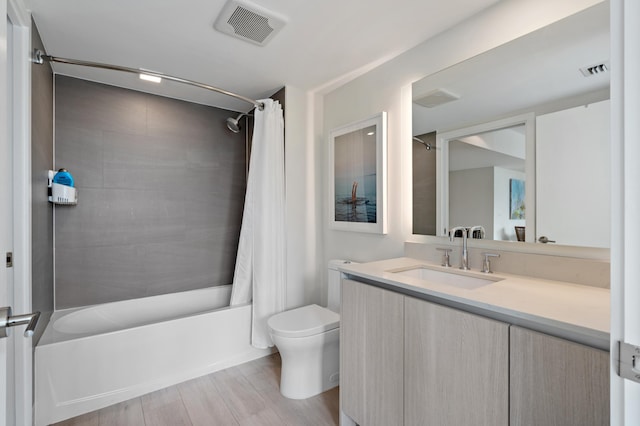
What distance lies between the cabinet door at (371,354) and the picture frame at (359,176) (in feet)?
2.56

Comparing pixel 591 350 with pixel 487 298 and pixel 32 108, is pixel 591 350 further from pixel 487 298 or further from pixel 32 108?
pixel 32 108

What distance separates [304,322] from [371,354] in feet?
2.24

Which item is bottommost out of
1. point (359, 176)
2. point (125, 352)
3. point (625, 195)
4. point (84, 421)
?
point (84, 421)

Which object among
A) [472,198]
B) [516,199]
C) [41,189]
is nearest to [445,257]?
[472,198]

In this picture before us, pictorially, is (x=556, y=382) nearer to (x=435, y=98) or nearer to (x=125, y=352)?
(x=435, y=98)

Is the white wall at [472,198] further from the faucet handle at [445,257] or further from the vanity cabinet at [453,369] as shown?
the vanity cabinet at [453,369]

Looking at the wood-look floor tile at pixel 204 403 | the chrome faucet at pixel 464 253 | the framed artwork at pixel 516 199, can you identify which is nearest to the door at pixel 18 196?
the wood-look floor tile at pixel 204 403

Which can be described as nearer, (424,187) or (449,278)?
(449,278)

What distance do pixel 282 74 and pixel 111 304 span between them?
2.37 m

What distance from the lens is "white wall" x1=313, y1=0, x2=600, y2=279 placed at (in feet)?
4.95

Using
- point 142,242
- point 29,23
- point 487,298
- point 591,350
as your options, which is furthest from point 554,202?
point 142,242

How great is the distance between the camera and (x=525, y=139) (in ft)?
4.82

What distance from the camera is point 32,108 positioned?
1.66 m

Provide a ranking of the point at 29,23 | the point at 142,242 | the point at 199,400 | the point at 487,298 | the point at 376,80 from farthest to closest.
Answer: the point at 142,242, the point at 376,80, the point at 199,400, the point at 29,23, the point at 487,298
